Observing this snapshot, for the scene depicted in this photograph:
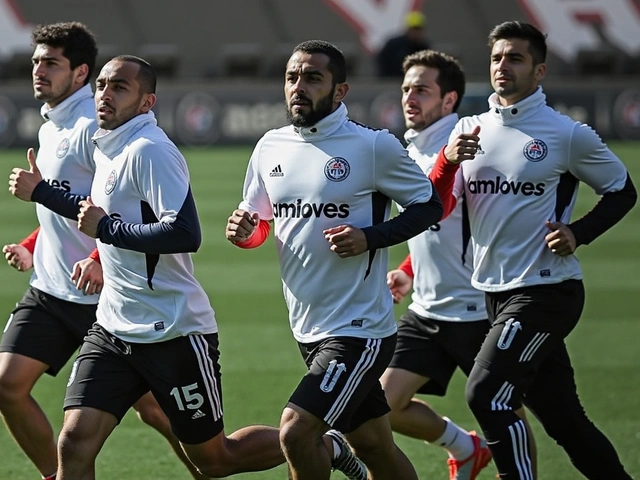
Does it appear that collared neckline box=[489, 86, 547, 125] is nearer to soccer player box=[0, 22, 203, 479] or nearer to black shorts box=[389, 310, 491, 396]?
black shorts box=[389, 310, 491, 396]

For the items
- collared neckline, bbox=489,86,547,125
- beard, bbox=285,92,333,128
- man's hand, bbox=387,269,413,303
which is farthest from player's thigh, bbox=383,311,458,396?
beard, bbox=285,92,333,128

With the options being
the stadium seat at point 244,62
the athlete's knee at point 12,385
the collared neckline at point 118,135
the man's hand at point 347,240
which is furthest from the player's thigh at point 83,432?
the stadium seat at point 244,62

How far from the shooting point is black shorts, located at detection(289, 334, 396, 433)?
5.64 m

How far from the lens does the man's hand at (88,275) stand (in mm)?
6172

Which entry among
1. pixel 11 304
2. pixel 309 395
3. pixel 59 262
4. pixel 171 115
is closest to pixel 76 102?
pixel 59 262

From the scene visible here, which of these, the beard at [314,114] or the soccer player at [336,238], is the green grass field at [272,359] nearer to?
the soccer player at [336,238]

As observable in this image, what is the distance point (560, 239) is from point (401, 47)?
67.4ft

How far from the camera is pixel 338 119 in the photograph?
5969 millimetres

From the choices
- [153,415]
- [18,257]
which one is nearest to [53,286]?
[18,257]

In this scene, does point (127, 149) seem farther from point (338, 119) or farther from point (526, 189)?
point (526, 189)

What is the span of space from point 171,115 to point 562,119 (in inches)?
841

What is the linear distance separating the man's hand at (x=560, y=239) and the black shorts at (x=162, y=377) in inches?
69.2

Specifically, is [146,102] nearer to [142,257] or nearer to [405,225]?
[142,257]

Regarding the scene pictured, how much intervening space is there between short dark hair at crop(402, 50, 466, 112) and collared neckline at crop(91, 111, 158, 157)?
196cm
